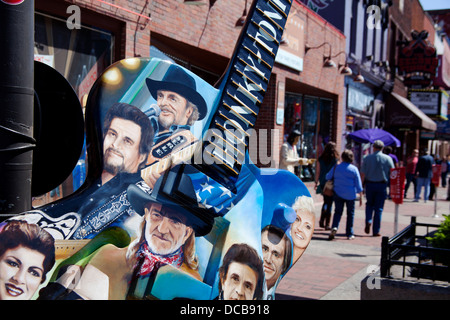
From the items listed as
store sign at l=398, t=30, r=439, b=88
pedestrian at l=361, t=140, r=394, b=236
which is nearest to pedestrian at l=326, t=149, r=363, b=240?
pedestrian at l=361, t=140, r=394, b=236

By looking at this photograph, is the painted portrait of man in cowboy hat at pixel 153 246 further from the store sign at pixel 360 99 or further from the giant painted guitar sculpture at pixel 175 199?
the store sign at pixel 360 99

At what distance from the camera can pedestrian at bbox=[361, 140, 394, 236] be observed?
791cm

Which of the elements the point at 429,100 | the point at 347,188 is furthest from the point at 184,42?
the point at 429,100

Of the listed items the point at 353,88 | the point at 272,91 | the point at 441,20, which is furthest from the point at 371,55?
the point at 441,20

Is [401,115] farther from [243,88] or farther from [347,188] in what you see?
[243,88]

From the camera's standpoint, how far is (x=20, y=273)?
51.1 inches

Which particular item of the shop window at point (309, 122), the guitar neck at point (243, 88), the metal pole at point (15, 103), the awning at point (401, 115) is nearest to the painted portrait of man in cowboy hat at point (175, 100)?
the guitar neck at point (243, 88)

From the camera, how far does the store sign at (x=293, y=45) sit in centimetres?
1060

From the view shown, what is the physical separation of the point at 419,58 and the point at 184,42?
56.6 feet

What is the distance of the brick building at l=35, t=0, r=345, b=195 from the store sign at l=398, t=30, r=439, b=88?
897 cm

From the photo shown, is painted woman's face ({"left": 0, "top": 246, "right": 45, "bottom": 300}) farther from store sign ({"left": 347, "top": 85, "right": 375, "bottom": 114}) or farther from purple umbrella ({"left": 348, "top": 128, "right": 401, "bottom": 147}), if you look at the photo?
store sign ({"left": 347, "top": 85, "right": 375, "bottom": 114})
